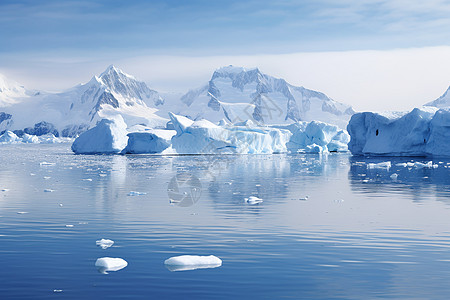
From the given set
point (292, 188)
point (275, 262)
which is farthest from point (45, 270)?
point (292, 188)

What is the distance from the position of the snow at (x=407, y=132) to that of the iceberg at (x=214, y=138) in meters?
10.7

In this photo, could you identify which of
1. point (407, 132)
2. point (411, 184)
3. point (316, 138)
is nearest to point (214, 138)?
point (407, 132)

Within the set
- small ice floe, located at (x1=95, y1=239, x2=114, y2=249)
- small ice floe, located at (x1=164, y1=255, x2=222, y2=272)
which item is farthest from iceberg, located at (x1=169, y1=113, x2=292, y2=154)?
small ice floe, located at (x1=164, y1=255, x2=222, y2=272)

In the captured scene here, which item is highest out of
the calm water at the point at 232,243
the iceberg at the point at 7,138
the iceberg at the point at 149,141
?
the iceberg at the point at 7,138

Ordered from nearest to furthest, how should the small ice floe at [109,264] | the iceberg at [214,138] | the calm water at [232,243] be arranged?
the calm water at [232,243], the small ice floe at [109,264], the iceberg at [214,138]

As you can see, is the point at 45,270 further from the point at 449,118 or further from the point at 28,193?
the point at 449,118

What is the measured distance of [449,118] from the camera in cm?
A: 3844

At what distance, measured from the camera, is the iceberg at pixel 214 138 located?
158ft

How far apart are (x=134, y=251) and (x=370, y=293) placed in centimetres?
383

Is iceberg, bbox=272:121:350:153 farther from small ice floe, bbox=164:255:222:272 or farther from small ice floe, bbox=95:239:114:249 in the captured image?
small ice floe, bbox=164:255:222:272

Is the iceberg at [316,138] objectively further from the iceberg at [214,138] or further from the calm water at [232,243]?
the calm water at [232,243]

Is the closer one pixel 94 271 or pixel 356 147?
pixel 94 271

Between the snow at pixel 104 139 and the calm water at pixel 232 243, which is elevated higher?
the snow at pixel 104 139

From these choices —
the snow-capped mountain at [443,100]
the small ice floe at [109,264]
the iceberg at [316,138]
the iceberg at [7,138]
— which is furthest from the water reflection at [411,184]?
the snow-capped mountain at [443,100]
